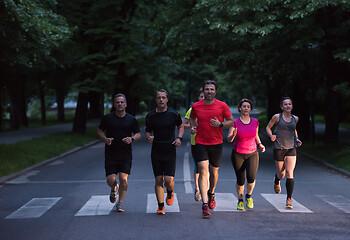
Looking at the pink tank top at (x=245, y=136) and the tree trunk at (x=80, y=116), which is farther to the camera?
the tree trunk at (x=80, y=116)

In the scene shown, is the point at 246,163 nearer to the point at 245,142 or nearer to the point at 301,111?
the point at 245,142

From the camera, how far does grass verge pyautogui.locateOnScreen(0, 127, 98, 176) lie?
16.2 meters

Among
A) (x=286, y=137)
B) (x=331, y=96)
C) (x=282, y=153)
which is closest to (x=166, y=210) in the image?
(x=282, y=153)

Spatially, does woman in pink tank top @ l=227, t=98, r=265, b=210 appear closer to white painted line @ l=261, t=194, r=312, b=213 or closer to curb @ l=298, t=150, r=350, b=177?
white painted line @ l=261, t=194, r=312, b=213

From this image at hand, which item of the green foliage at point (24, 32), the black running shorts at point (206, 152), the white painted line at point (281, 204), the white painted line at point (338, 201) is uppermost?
the green foliage at point (24, 32)

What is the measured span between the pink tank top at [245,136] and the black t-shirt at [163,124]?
98 centimetres

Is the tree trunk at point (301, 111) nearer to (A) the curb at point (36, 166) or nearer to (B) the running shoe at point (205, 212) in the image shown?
(A) the curb at point (36, 166)

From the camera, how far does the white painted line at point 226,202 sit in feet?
30.1

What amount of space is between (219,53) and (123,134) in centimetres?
1518

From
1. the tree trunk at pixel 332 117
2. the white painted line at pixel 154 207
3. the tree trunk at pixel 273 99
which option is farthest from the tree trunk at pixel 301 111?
the white painted line at pixel 154 207

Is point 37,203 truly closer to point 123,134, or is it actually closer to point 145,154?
point 123,134

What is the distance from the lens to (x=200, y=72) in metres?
81.9

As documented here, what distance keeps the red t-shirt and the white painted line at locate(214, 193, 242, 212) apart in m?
1.32

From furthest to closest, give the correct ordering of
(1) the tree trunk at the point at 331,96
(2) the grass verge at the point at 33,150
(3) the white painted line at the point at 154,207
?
1. (1) the tree trunk at the point at 331,96
2. (2) the grass verge at the point at 33,150
3. (3) the white painted line at the point at 154,207
